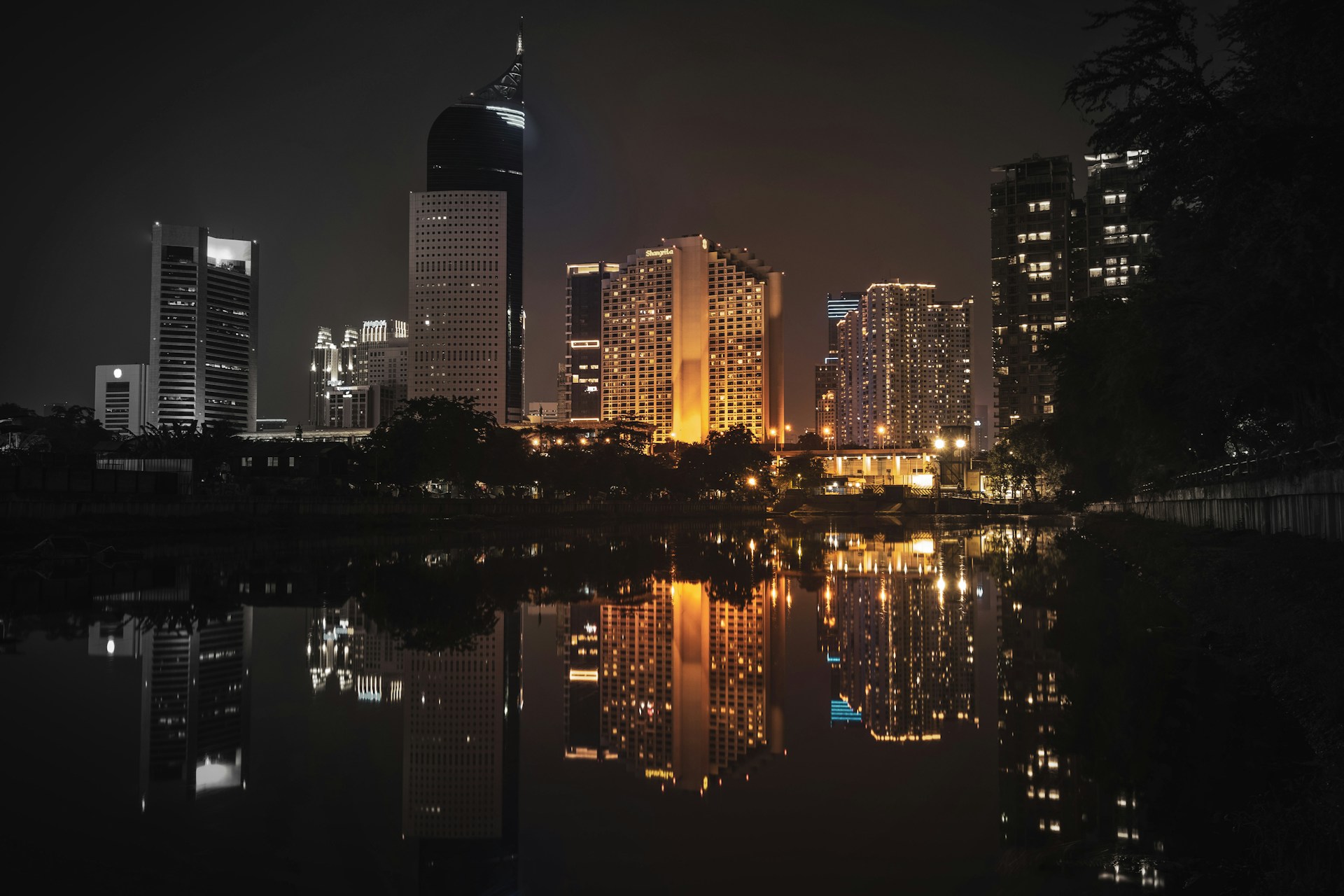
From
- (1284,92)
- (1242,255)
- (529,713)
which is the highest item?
(1284,92)

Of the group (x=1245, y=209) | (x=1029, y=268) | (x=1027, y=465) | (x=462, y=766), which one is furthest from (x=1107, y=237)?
(x=462, y=766)

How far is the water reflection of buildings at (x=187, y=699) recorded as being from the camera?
8711 millimetres

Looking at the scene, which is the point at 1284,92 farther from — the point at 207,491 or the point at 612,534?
the point at 207,491

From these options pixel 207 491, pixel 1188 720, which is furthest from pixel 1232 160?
pixel 207 491

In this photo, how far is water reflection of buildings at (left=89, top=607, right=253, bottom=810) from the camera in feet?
28.6

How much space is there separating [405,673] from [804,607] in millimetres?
10927

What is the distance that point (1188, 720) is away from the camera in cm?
1038

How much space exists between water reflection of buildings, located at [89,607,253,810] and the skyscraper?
180238mm

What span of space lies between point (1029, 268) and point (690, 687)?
19196 cm

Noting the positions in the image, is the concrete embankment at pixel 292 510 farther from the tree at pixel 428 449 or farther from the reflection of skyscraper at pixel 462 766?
the reflection of skyscraper at pixel 462 766

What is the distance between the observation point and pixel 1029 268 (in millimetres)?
189875

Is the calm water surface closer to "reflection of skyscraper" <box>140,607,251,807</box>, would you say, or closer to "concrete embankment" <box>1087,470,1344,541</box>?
"reflection of skyscraper" <box>140,607,251,807</box>

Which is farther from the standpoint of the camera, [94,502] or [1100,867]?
[94,502]

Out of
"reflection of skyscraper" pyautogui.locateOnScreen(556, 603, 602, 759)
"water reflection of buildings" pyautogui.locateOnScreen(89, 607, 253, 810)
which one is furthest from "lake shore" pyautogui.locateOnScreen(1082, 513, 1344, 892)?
"water reflection of buildings" pyautogui.locateOnScreen(89, 607, 253, 810)
